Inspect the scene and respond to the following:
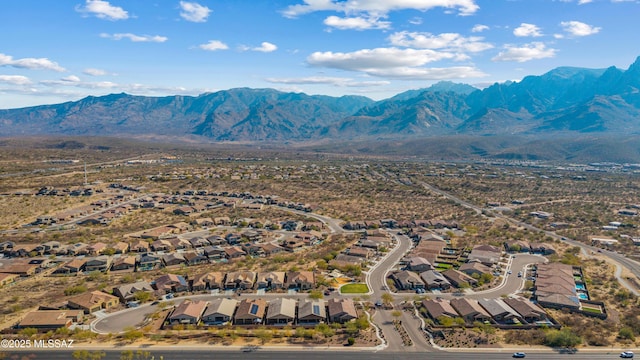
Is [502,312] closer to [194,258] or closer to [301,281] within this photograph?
[301,281]

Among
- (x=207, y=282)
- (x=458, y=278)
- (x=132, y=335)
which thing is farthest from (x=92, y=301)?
(x=458, y=278)

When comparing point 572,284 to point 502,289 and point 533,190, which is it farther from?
point 533,190

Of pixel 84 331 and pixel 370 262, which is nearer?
pixel 84 331

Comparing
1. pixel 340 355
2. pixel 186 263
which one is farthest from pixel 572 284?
pixel 186 263

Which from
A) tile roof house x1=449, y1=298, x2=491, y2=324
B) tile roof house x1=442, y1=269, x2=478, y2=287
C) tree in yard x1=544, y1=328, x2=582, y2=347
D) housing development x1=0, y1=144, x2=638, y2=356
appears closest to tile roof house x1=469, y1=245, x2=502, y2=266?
housing development x1=0, y1=144, x2=638, y2=356

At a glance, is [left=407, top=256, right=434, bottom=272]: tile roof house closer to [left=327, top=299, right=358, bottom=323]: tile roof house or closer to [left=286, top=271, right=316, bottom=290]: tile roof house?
[left=286, top=271, right=316, bottom=290]: tile roof house

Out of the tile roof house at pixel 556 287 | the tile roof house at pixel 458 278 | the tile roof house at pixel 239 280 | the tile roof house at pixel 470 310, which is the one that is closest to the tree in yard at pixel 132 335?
the tile roof house at pixel 239 280

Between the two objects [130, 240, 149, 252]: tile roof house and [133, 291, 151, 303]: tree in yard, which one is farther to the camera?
[130, 240, 149, 252]: tile roof house

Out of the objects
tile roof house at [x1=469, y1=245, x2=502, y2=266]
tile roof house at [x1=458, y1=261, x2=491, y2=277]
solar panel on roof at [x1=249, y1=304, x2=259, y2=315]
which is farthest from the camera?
tile roof house at [x1=469, y1=245, x2=502, y2=266]
